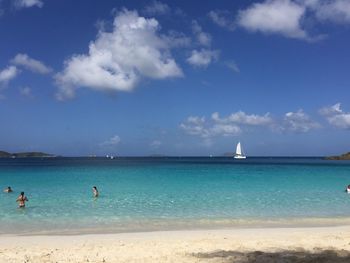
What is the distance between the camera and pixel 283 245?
13.3m

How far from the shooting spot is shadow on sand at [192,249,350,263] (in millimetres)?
11133

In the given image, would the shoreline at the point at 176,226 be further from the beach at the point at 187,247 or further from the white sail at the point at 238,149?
the white sail at the point at 238,149

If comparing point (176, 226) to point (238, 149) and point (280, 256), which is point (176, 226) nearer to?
point (280, 256)

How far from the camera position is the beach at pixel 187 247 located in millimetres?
11570

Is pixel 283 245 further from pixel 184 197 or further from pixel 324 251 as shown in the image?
pixel 184 197

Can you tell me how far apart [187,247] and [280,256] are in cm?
298

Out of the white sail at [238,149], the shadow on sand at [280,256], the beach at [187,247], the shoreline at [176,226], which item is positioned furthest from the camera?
the white sail at [238,149]

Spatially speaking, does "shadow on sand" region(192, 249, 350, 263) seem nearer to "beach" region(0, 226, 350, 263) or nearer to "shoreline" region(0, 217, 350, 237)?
"beach" region(0, 226, 350, 263)

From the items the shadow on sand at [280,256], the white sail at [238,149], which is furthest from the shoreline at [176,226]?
the white sail at [238,149]

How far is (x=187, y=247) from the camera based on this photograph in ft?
42.7

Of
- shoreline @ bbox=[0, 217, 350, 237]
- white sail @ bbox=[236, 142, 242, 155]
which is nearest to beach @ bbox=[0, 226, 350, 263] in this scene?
shoreline @ bbox=[0, 217, 350, 237]

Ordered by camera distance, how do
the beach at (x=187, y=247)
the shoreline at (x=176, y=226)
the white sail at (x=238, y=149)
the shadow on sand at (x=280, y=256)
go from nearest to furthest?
the shadow on sand at (x=280, y=256), the beach at (x=187, y=247), the shoreline at (x=176, y=226), the white sail at (x=238, y=149)

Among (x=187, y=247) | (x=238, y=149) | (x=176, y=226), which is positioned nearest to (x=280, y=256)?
(x=187, y=247)

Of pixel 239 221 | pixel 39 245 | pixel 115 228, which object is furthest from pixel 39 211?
pixel 239 221
